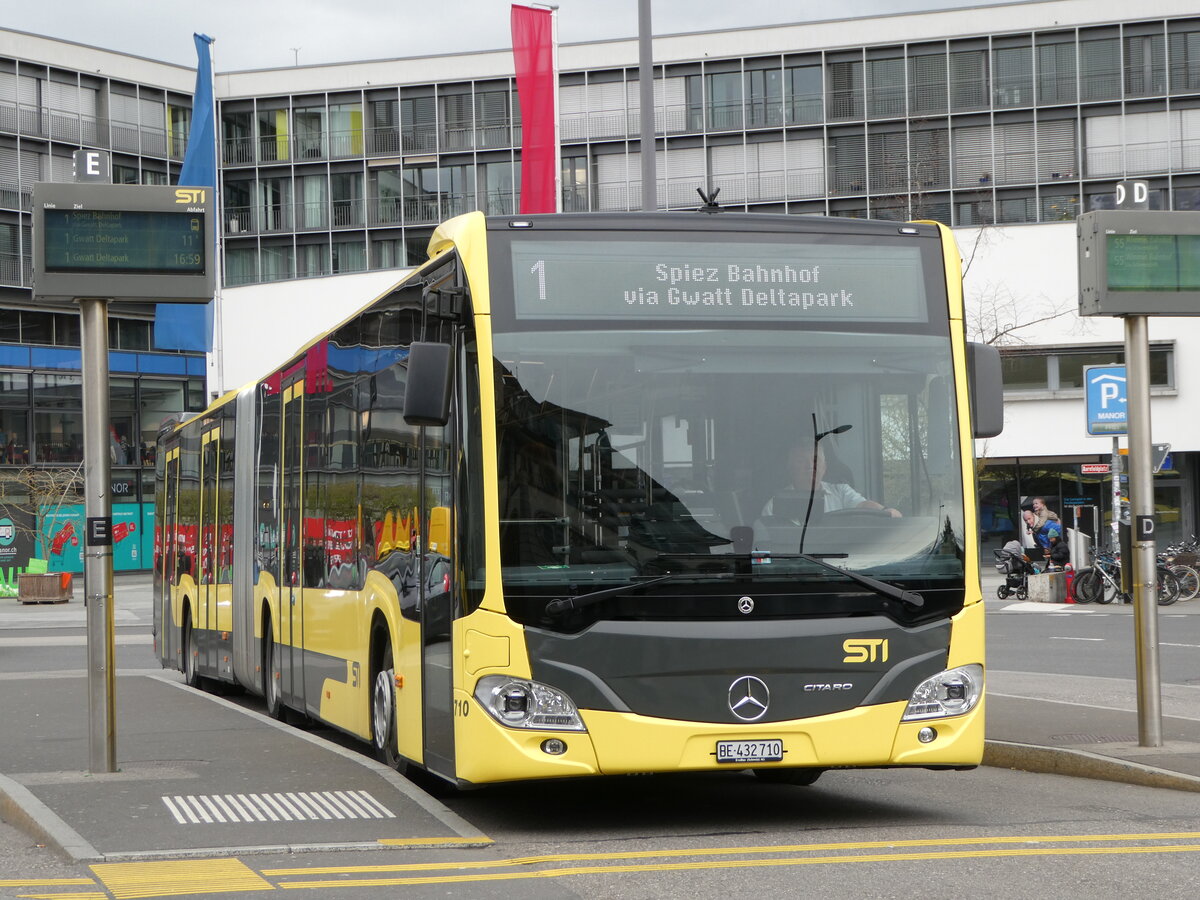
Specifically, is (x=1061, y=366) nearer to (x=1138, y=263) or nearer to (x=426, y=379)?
(x=1138, y=263)

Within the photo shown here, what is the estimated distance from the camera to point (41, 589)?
41.4 metres

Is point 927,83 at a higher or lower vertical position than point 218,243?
higher

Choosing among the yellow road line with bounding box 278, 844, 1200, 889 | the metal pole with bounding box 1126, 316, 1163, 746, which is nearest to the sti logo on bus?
the yellow road line with bounding box 278, 844, 1200, 889

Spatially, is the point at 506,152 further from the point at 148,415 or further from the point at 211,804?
the point at 211,804

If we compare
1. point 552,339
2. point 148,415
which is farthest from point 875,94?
point 552,339

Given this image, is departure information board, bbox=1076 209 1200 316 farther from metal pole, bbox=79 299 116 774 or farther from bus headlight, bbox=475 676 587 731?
metal pole, bbox=79 299 116 774

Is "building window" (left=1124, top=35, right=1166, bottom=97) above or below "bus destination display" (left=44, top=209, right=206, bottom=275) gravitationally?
above

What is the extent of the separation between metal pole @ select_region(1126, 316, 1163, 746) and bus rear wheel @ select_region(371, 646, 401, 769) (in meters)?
4.55

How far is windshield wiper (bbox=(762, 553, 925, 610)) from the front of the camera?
27.7 feet

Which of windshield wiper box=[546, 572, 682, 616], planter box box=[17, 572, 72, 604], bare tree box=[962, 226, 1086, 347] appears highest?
bare tree box=[962, 226, 1086, 347]

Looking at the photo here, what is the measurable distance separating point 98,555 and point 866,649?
4459 mm

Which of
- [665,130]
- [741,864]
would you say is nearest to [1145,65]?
[665,130]

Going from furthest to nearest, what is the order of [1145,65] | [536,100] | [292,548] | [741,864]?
[1145,65], [536,100], [292,548], [741,864]

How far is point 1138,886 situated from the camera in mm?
6879
